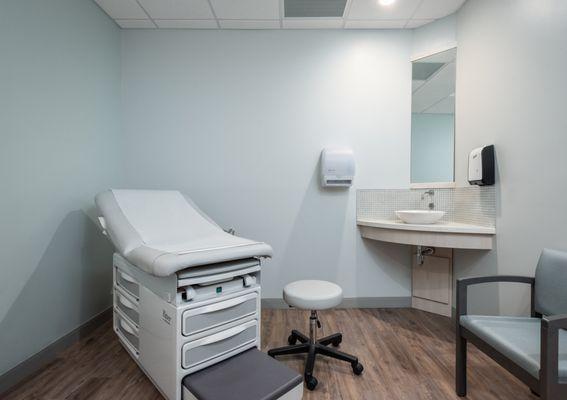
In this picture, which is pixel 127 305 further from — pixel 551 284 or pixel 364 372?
pixel 551 284

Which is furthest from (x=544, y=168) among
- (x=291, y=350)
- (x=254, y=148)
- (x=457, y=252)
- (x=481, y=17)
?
(x=254, y=148)

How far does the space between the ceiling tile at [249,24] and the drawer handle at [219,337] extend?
2465 millimetres

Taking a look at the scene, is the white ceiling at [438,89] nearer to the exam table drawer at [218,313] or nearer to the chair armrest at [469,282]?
the chair armrest at [469,282]

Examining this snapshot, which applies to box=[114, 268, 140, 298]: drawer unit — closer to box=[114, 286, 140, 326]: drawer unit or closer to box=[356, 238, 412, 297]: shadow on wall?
box=[114, 286, 140, 326]: drawer unit

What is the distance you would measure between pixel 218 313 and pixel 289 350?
637 millimetres

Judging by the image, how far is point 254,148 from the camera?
257 cm

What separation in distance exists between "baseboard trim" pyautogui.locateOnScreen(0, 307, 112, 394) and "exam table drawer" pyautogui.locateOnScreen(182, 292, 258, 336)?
3.82 feet

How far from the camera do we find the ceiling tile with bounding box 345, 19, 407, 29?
96.1 inches

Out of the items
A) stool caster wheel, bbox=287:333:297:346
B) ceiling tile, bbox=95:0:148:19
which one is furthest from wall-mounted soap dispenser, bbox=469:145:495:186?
ceiling tile, bbox=95:0:148:19

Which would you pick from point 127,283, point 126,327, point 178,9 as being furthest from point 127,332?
point 178,9

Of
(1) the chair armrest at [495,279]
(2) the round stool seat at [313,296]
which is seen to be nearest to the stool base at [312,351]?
(2) the round stool seat at [313,296]

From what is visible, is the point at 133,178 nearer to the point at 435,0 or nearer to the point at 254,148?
the point at 254,148

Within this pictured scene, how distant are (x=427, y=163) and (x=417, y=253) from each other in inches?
33.4

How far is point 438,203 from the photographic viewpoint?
2.48 meters
